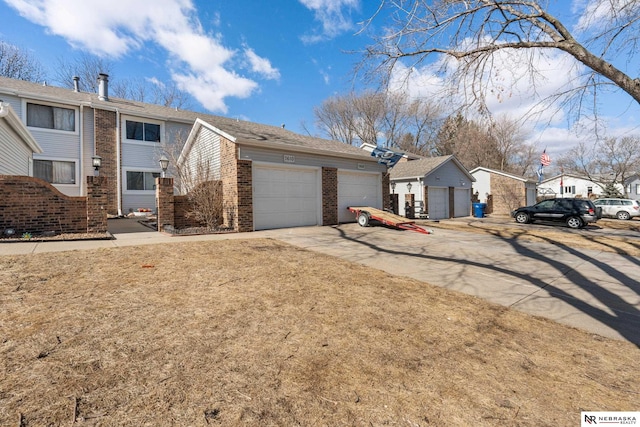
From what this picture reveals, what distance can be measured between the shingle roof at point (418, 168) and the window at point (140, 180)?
15.7m

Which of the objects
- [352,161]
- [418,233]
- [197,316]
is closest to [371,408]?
[197,316]

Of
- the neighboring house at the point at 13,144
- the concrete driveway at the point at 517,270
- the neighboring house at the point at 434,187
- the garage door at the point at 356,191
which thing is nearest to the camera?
the concrete driveway at the point at 517,270

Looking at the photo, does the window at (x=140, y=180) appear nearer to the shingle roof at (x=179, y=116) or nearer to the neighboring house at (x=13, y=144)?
the shingle roof at (x=179, y=116)

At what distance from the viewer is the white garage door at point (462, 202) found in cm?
2144

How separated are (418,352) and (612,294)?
4.40 meters

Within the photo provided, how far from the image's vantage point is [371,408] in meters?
1.97

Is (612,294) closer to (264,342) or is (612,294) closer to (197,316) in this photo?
(264,342)

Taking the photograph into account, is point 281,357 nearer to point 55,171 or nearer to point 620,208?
point 55,171

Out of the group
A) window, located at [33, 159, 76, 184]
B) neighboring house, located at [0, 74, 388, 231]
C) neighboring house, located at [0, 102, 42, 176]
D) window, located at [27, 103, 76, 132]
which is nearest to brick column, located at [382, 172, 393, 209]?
neighboring house, located at [0, 74, 388, 231]

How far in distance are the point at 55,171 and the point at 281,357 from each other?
18.4 meters

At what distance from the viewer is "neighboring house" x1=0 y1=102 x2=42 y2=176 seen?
902 cm

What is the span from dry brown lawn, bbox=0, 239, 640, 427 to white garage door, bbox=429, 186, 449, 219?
1595 centimetres

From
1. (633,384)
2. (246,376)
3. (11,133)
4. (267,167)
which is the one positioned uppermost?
(11,133)

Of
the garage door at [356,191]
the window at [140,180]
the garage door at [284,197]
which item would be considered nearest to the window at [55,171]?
the window at [140,180]
